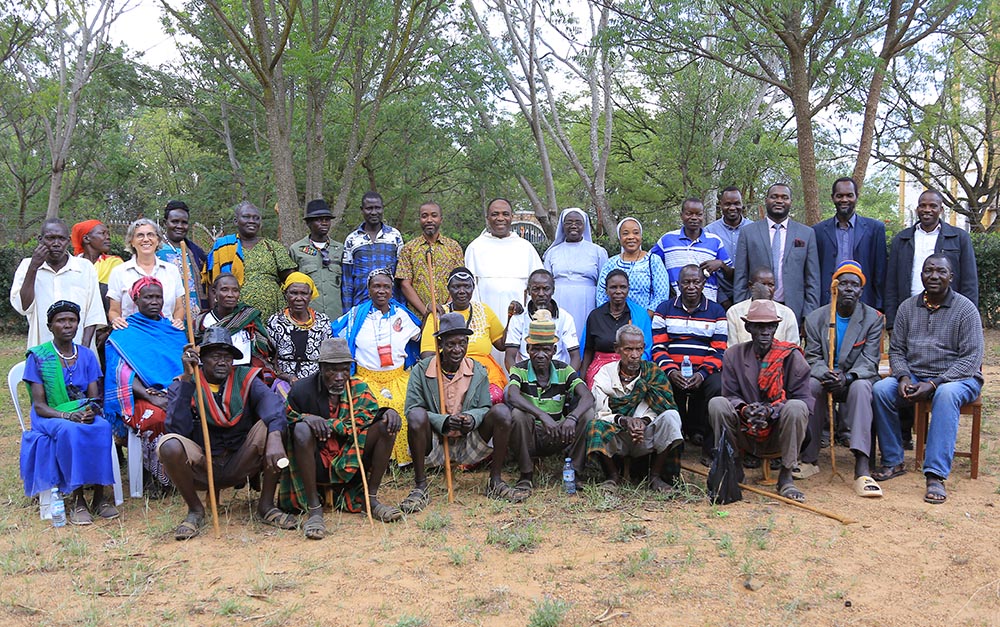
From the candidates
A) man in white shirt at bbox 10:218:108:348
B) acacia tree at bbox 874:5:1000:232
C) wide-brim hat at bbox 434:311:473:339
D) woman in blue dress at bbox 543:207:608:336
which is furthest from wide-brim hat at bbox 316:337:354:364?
acacia tree at bbox 874:5:1000:232

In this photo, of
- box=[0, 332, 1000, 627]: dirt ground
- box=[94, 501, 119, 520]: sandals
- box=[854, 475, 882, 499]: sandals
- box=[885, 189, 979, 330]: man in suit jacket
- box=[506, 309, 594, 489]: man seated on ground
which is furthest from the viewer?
box=[885, 189, 979, 330]: man in suit jacket

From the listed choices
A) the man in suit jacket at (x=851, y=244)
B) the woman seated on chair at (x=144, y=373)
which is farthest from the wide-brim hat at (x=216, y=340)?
the man in suit jacket at (x=851, y=244)

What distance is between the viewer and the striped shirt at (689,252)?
6.64 metres

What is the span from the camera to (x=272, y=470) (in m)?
4.77

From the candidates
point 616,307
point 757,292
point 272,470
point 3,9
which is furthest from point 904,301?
point 3,9

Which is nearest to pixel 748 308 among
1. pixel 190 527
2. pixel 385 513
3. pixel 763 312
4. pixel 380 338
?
pixel 763 312

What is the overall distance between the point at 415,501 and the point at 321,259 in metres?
2.45

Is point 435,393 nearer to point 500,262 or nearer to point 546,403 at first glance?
point 546,403

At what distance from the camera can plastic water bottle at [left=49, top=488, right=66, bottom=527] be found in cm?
495

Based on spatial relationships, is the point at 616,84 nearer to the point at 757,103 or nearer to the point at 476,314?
the point at 757,103

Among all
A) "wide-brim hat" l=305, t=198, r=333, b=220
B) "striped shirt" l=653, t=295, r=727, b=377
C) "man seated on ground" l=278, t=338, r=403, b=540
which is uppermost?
"wide-brim hat" l=305, t=198, r=333, b=220

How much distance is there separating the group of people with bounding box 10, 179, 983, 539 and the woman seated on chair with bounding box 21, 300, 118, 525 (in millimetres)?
14

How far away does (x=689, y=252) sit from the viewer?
6652mm

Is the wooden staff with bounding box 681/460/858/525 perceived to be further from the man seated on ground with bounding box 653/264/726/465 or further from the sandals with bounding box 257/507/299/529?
the sandals with bounding box 257/507/299/529
